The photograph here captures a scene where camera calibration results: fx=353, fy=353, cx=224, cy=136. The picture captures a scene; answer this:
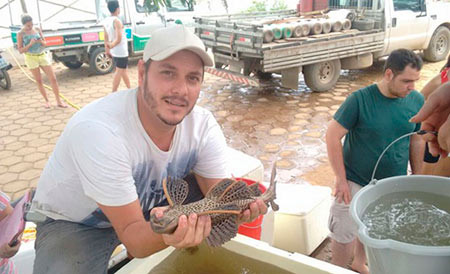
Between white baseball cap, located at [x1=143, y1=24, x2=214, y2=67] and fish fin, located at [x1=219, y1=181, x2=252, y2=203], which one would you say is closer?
fish fin, located at [x1=219, y1=181, x2=252, y2=203]

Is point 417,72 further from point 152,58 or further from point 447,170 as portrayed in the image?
point 152,58

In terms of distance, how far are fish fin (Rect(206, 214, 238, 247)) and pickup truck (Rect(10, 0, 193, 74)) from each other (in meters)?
7.64

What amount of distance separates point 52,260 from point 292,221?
173cm

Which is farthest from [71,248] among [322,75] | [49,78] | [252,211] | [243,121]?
[322,75]

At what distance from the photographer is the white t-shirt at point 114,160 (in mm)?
1742

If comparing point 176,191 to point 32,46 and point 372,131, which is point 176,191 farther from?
point 32,46

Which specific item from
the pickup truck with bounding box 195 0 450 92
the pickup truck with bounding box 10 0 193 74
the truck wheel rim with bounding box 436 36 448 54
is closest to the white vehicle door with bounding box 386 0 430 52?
the pickup truck with bounding box 195 0 450 92

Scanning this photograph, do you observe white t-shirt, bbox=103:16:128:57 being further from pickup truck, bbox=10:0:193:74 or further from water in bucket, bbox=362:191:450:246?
water in bucket, bbox=362:191:450:246

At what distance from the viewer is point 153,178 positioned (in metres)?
2.10

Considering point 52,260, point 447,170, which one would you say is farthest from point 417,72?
point 52,260

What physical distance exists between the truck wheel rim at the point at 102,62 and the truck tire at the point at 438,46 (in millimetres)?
8519

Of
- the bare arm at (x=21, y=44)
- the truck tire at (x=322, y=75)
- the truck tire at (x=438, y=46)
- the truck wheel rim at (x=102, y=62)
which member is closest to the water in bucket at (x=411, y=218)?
the truck tire at (x=322, y=75)

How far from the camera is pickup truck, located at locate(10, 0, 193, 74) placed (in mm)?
8484

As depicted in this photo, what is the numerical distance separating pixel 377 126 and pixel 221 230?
1.50 m
